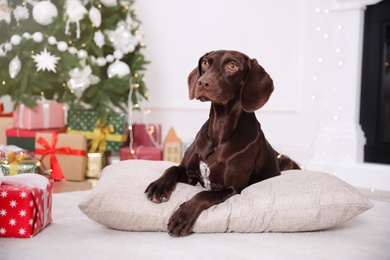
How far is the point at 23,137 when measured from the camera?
11.7 ft

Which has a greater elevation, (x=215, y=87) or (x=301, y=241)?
(x=215, y=87)

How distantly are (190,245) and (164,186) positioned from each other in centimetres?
28

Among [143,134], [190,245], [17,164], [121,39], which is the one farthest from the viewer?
[143,134]

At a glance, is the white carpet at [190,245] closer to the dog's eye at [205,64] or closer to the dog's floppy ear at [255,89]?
the dog's floppy ear at [255,89]

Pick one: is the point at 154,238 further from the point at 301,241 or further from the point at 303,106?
the point at 303,106

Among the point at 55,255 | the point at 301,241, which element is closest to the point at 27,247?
the point at 55,255

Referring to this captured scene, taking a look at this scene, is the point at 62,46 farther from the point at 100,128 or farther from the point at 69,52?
the point at 100,128

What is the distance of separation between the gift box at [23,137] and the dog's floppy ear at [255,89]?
2153mm

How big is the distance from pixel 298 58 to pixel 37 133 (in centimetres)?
222

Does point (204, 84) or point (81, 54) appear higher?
point (81, 54)

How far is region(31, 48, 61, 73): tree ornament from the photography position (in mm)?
3514

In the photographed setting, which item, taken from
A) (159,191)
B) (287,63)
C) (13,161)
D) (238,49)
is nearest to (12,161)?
(13,161)

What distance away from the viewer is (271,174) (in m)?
2.11

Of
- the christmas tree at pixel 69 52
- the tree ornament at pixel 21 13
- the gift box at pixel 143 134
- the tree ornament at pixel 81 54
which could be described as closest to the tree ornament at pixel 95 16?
the christmas tree at pixel 69 52
